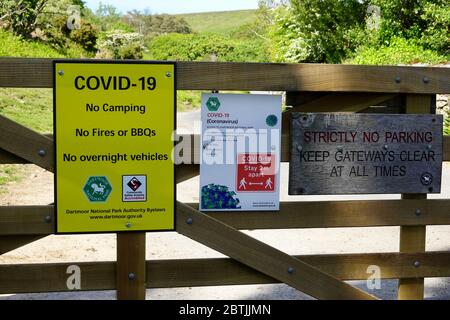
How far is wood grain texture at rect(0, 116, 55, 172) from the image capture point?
326 cm

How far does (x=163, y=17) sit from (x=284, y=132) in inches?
4221

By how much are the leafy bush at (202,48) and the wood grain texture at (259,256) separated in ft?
153

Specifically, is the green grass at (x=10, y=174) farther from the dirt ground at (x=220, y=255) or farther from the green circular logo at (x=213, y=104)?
the green circular logo at (x=213, y=104)

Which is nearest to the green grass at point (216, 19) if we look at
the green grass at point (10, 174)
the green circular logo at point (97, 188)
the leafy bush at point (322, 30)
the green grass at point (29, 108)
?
the leafy bush at point (322, 30)

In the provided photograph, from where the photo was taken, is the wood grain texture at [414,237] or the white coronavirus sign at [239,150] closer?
the white coronavirus sign at [239,150]

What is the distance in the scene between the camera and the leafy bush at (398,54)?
18473mm


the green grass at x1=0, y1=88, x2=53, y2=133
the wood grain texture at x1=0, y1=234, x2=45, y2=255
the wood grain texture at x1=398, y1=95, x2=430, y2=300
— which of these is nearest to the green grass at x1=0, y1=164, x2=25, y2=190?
the green grass at x1=0, y1=88, x2=53, y2=133

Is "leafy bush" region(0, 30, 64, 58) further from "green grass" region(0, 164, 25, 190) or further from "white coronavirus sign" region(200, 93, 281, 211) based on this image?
"white coronavirus sign" region(200, 93, 281, 211)

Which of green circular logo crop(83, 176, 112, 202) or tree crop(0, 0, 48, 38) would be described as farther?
tree crop(0, 0, 48, 38)

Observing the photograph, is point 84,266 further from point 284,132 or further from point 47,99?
point 47,99

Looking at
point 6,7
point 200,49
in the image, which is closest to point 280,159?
point 6,7

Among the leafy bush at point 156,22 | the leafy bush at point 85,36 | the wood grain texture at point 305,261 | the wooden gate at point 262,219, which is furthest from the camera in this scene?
the leafy bush at point 156,22

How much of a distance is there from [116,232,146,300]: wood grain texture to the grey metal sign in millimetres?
888

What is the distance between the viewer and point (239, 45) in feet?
175
